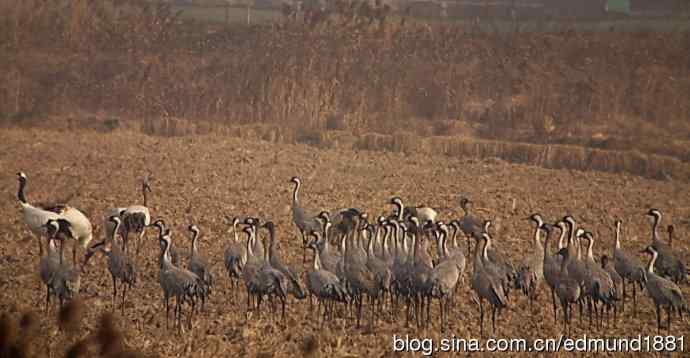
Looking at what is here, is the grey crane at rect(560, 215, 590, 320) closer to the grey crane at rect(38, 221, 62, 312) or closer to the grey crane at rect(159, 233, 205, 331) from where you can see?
the grey crane at rect(159, 233, 205, 331)

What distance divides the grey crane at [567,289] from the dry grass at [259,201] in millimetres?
184

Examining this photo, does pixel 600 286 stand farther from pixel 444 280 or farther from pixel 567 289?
pixel 444 280

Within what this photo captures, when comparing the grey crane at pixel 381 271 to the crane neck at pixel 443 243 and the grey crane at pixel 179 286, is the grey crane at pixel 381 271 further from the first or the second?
the grey crane at pixel 179 286

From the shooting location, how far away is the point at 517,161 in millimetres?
22031

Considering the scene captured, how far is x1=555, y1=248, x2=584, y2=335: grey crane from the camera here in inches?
366

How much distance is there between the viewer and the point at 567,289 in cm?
934

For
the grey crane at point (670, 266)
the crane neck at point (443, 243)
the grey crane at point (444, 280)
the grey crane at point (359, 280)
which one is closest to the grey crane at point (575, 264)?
the grey crane at point (670, 266)

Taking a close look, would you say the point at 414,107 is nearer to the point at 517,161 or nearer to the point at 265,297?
the point at 517,161

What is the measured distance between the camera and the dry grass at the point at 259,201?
29.3ft

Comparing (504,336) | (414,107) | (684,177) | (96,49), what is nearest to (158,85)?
(96,49)

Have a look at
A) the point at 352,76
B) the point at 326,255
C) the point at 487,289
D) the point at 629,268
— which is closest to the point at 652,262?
the point at 629,268

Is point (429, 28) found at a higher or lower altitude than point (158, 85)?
→ higher

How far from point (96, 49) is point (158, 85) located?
10.9ft

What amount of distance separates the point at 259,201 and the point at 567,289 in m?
7.30
